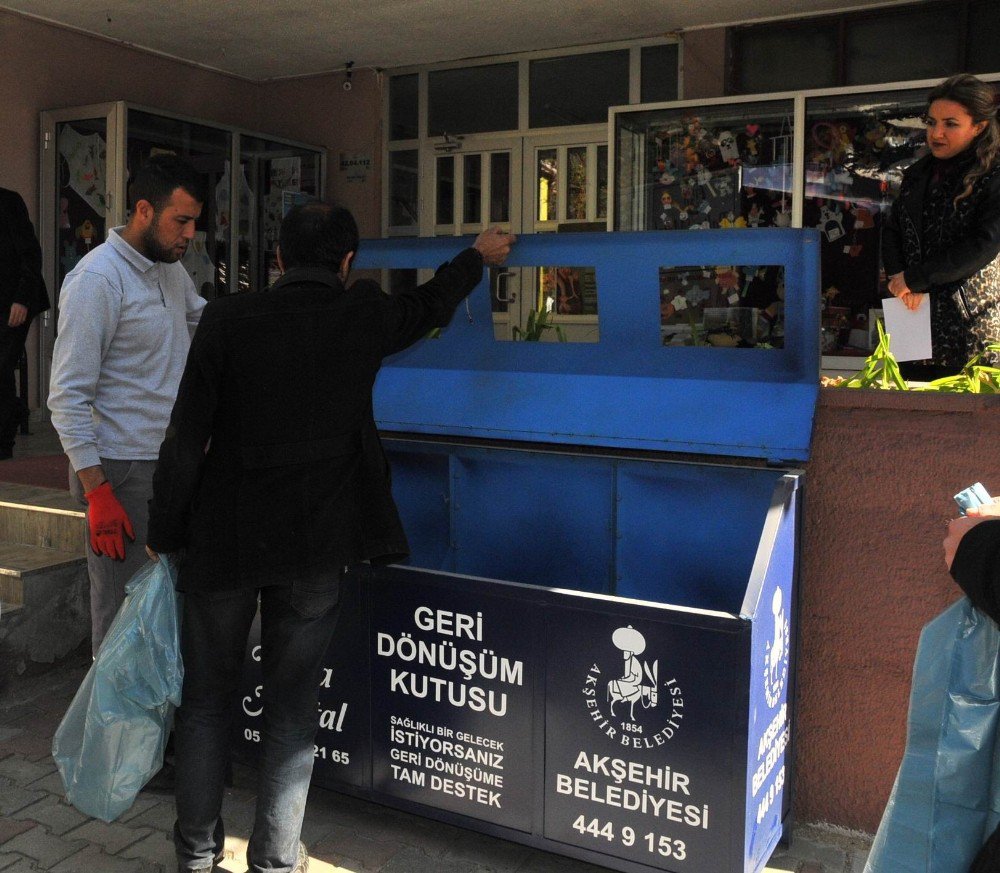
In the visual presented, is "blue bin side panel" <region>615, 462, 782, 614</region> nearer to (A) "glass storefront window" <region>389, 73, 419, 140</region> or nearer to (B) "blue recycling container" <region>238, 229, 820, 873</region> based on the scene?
(B) "blue recycling container" <region>238, 229, 820, 873</region>

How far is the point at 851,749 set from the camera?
2.68 m

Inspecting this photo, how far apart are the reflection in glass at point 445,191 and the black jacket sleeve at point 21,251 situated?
13.7 feet

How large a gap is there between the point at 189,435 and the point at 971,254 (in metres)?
2.30

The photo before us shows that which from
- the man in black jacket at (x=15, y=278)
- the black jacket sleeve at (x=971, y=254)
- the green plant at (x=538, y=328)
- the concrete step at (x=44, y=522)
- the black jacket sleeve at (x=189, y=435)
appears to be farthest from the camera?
the man in black jacket at (x=15, y=278)

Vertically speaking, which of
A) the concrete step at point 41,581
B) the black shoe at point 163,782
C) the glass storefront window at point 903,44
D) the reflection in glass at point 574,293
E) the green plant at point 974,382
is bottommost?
the black shoe at point 163,782

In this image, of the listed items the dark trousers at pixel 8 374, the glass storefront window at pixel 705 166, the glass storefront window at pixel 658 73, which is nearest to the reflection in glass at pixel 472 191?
the glass storefront window at pixel 658 73

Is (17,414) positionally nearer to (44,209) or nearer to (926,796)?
(44,209)

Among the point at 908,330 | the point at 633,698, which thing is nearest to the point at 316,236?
the point at 633,698

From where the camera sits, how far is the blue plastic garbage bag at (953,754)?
1538 mm

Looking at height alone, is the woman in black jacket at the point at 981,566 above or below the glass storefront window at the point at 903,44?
below

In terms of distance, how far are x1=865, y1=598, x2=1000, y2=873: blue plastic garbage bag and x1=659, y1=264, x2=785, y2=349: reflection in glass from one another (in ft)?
17.6

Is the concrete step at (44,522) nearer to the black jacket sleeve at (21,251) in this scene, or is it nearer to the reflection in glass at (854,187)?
the black jacket sleeve at (21,251)

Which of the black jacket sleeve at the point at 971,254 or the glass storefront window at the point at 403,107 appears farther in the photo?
the glass storefront window at the point at 403,107

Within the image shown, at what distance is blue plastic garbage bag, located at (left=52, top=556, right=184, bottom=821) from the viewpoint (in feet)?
7.85
